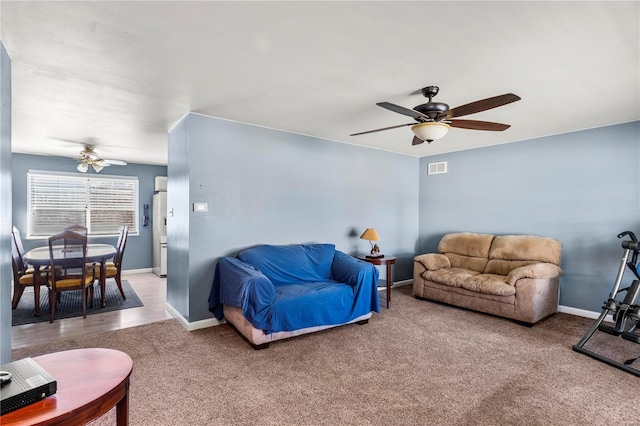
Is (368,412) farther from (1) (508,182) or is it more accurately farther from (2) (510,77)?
(1) (508,182)

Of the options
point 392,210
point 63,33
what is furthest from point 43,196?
point 392,210

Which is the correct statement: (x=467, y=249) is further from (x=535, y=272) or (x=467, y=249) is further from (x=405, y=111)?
(x=405, y=111)

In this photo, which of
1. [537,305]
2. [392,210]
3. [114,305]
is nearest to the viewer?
[537,305]

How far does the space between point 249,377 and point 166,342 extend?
3.98ft

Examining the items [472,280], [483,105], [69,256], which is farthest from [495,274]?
[69,256]

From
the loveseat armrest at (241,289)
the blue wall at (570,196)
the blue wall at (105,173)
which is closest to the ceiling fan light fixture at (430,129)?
the loveseat armrest at (241,289)

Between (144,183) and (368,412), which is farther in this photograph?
(144,183)

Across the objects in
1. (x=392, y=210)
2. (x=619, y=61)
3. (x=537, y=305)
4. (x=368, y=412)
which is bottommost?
(x=368, y=412)

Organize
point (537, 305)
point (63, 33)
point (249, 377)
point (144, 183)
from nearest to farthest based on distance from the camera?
point (63, 33) → point (249, 377) → point (537, 305) → point (144, 183)

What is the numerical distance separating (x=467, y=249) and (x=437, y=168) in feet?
5.47

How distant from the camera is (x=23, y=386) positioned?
111 cm

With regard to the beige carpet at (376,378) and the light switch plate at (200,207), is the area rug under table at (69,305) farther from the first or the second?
the light switch plate at (200,207)

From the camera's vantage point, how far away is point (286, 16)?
1802mm

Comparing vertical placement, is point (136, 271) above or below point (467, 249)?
below
